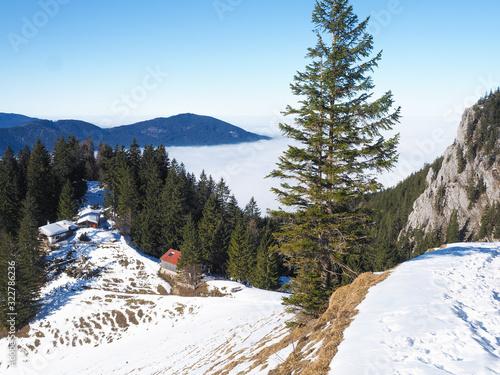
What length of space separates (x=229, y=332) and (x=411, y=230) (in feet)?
432

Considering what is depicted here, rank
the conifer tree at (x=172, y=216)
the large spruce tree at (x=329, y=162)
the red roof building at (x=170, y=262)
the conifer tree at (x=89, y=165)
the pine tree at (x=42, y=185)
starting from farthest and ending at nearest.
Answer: the conifer tree at (x=89, y=165)
the pine tree at (x=42, y=185)
the conifer tree at (x=172, y=216)
the red roof building at (x=170, y=262)
the large spruce tree at (x=329, y=162)

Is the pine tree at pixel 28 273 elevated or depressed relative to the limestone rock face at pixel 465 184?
depressed

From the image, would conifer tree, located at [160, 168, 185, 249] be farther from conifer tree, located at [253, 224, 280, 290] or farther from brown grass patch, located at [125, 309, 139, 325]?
brown grass patch, located at [125, 309, 139, 325]

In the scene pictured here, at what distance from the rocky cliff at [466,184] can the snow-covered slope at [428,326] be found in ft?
397

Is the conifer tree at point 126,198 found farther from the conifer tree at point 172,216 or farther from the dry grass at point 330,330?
the dry grass at point 330,330

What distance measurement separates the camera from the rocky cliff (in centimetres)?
11781

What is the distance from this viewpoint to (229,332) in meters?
24.3

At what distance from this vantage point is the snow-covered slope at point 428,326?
6.23m

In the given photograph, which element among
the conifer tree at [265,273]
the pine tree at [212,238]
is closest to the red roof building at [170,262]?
the pine tree at [212,238]

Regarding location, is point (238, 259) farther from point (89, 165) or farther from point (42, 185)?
point (89, 165)

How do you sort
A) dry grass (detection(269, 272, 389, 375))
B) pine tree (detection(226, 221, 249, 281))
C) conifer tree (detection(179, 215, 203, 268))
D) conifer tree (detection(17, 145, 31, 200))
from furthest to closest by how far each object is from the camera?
conifer tree (detection(17, 145, 31, 200)), pine tree (detection(226, 221, 249, 281)), conifer tree (detection(179, 215, 203, 268)), dry grass (detection(269, 272, 389, 375))

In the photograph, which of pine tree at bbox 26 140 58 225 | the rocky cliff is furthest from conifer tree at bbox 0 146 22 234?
the rocky cliff

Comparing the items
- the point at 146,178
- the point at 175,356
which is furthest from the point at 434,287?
the point at 146,178

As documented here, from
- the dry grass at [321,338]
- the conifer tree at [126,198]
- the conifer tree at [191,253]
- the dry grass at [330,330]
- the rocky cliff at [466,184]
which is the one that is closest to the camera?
the dry grass at [330,330]
